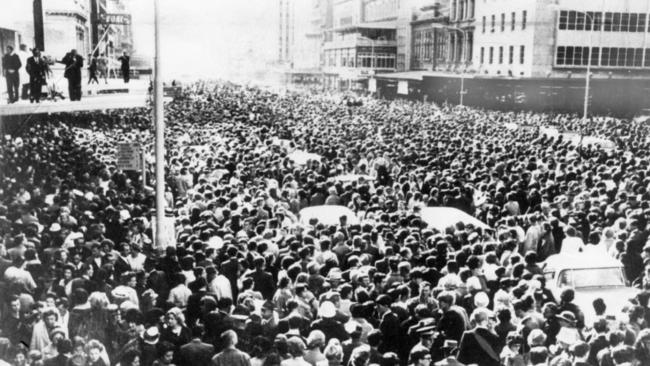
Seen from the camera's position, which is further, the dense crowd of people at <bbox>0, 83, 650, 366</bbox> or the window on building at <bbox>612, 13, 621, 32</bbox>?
the window on building at <bbox>612, 13, 621, 32</bbox>

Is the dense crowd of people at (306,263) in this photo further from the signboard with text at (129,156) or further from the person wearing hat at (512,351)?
the signboard with text at (129,156)

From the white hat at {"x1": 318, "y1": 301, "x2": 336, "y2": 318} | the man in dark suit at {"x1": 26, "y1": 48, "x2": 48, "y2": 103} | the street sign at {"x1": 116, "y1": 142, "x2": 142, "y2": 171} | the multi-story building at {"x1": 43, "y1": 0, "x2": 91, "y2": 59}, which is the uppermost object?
the multi-story building at {"x1": 43, "y1": 0, "x2": 91, "y2": 59}

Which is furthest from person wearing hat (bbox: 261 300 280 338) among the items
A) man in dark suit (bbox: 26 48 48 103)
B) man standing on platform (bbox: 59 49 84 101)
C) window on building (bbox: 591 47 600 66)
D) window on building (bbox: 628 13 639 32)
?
window on building (bbox: 628 13 639 32)

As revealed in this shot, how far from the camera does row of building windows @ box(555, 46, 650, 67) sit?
59.6m

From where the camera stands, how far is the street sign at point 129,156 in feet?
49.2

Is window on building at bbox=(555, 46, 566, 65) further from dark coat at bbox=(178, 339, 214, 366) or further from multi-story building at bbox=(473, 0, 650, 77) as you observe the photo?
dark coat at bbox=(178, 339, 214, 366)

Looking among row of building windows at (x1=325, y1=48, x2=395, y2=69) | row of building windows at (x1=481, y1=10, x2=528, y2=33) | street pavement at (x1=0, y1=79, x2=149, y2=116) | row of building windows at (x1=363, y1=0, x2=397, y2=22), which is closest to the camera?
street pavement at (x1=0, y1=79, x2=149, y2=116)

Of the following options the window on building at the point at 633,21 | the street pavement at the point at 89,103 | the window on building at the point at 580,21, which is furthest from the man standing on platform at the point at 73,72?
the window on building at the point at 633,21

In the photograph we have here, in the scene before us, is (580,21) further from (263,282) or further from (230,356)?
(230,356)

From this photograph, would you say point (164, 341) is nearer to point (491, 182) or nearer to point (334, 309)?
point (334, 309)

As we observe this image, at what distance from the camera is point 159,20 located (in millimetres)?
13438

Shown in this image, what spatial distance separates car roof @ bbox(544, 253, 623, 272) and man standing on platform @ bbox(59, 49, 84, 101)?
51.1ft

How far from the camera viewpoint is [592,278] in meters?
11.0

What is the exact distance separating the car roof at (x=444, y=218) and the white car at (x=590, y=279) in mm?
3431
